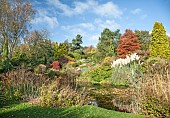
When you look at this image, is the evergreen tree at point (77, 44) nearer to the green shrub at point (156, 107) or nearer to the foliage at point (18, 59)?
the foliage at point (18, 59)

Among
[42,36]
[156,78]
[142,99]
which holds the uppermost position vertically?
[42,36]

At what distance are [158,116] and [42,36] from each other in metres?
25.6

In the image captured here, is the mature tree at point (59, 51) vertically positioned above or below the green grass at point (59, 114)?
above

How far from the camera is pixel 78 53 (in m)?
43.8

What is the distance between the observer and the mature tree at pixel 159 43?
22805 mm

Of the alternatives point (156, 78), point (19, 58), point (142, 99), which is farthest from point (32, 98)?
point (19, 58)

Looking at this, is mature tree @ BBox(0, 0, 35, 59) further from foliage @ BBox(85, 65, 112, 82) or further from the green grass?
the green grass

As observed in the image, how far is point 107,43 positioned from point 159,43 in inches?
521

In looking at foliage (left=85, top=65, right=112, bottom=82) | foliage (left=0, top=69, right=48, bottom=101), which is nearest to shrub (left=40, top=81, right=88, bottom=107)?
foliage (left=0, top=69, right=48, bottom=101)

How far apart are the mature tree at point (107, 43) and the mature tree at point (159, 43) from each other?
10111mm

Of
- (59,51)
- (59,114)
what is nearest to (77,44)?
(59,51)

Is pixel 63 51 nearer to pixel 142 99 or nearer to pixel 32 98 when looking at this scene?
pixel 32 98

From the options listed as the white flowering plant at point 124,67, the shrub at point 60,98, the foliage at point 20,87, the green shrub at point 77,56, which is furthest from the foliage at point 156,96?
the green shrub at point 77,56

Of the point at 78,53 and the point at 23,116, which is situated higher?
the point at 78,53
